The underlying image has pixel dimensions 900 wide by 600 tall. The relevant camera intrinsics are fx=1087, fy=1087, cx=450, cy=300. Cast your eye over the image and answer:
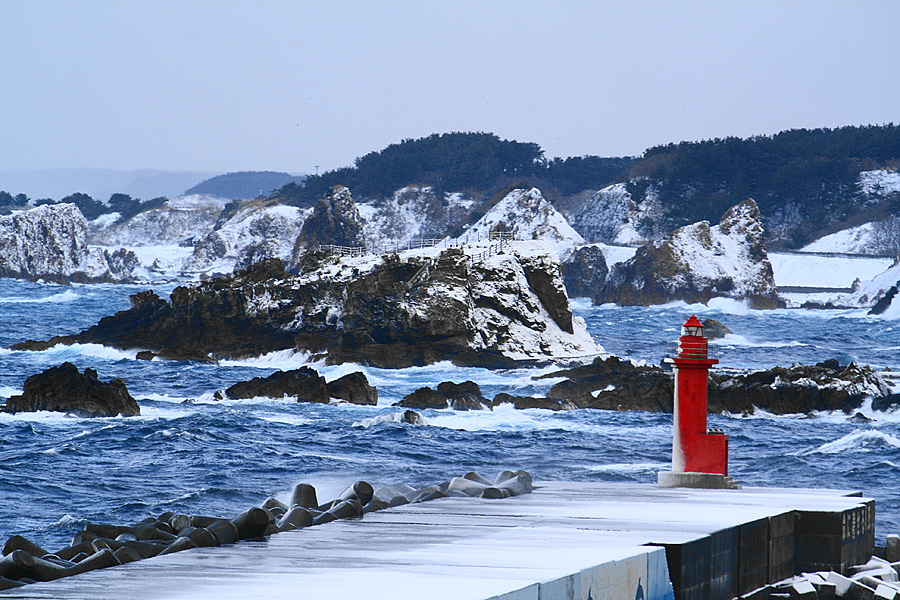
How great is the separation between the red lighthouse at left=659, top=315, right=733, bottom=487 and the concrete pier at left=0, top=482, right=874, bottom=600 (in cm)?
75

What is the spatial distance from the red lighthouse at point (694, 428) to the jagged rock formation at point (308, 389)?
16108mm

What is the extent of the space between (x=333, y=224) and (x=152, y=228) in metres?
91.3

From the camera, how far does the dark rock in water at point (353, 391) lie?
2450 cm

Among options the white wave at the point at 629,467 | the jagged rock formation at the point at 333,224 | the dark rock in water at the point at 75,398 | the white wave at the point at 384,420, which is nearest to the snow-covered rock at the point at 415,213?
the jagged rock formation at the point at 333,224

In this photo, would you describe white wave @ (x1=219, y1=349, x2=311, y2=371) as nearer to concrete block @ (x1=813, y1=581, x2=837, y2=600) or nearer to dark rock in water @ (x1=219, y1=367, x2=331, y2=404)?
dark rock in water @ (x1=219, y1=367, x2=331, y2=404)

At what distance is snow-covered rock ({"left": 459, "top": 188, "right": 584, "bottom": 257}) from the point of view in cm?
10106

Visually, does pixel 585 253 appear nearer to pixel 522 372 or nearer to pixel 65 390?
pixel 522 372

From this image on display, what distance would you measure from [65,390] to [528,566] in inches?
726

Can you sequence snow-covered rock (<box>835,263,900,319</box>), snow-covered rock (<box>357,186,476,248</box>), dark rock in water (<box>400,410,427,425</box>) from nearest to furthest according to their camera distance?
dark rock in water (<box>400,410,427,425</box>)
snow-covered rock (<box>835,263,900,319</box>)
snow-covered rock (<box>357,186,476,248</box>)

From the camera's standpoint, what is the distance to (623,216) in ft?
437

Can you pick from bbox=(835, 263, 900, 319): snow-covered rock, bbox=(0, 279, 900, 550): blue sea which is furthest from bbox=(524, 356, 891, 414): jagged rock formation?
bbox=(835, 263, 900, 319): snow-covered rock

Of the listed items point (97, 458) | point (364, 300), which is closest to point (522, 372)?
point (364, 300)

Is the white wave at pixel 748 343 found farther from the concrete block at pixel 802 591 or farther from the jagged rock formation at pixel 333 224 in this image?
the jagged rock formation at pixel 333 224

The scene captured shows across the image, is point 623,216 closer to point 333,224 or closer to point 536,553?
point 333,224
